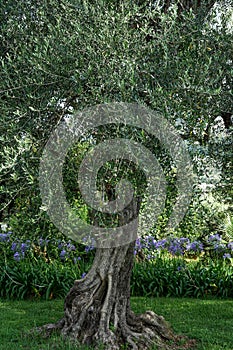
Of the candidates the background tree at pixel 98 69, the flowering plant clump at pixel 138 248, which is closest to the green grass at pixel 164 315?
the flowering plant clump at pixel 138 248

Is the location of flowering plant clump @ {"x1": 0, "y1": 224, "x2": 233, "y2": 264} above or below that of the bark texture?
above

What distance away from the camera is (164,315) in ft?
23.2

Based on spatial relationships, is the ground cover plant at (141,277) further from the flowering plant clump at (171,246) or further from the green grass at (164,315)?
the green grass at (164,315)

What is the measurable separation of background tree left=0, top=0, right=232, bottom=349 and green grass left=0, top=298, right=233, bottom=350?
181 centimetres

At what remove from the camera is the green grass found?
5605 millimetres

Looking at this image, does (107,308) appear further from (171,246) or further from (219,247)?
(219,247)

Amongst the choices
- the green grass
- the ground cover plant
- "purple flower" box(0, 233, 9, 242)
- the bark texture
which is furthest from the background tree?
"purple flower" box(0, 233, 9, 242)

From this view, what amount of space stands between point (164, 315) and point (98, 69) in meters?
4.44

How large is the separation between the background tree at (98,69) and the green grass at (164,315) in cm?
181

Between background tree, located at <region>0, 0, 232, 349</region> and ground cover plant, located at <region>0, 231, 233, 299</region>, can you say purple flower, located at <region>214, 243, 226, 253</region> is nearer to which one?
ground cover plant, located at <region>0, 231, 233, 299</region>

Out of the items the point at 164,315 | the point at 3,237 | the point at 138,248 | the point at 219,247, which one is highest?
the point at 219,247

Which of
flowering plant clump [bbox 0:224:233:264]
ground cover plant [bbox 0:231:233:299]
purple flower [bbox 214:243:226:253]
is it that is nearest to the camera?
ground cover plant [bbox 0:231:233:299]

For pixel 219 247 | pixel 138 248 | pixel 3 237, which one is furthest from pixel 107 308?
pixel 219 247

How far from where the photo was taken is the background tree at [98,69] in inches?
157
